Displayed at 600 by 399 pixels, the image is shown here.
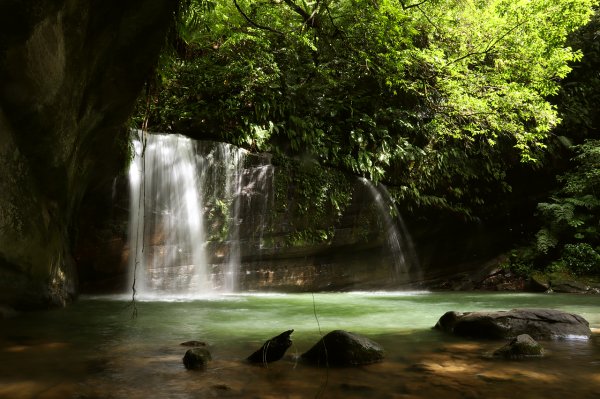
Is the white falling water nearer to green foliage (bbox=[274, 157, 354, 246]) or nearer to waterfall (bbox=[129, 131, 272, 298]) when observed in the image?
waterfall (bbox=[129, 131, 272, 298])

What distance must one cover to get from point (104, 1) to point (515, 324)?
6.02 meters

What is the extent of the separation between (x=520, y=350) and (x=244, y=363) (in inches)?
101

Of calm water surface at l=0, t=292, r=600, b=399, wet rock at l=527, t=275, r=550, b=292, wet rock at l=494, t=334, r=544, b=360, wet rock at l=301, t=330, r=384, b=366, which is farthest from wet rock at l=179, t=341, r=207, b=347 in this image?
wet rock at l=527, t=275, r=550, b=292

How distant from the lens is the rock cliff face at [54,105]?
15.4 feet

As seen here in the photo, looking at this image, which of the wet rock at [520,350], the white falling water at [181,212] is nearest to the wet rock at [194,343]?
the wet rock at [520,350]

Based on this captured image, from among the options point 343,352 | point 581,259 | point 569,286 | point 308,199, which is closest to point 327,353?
point 343,352

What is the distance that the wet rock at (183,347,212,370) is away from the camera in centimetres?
386

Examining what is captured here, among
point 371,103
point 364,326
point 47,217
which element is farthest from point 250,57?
point 364,326

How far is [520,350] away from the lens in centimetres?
429

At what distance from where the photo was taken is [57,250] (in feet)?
24.9

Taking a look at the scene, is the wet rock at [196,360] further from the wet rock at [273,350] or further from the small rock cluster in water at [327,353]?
the wet rock at [273,350]

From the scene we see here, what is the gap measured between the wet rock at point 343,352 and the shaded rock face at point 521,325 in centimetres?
169

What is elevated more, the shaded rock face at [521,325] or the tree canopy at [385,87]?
the tree canopy at [385,87]

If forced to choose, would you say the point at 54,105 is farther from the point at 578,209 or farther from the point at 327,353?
the point at 578,209
